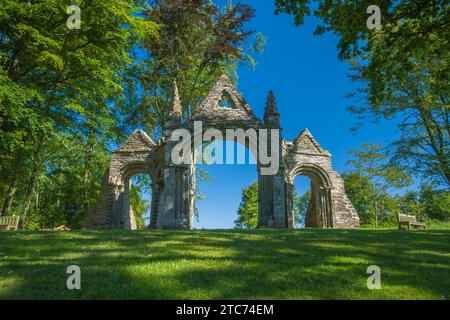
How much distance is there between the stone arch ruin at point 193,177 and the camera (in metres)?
15.7

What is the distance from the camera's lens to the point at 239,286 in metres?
4.75

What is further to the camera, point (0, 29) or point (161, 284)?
point (0, 29)

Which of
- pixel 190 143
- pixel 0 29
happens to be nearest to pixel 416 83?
pixel 190 143

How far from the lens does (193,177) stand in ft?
65.8

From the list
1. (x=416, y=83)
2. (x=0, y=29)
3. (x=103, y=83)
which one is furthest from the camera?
(x=416, y=83)

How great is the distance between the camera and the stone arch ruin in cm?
1568

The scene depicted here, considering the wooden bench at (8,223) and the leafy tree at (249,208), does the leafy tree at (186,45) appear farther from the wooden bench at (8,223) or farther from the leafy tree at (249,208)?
the leafy tree at (249,208)

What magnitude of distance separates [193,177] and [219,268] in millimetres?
14542

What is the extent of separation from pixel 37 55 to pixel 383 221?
4084 centimetres

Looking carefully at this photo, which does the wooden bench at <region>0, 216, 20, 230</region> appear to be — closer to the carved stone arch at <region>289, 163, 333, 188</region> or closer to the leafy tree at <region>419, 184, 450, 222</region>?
the carved stone arch at <region>289, 163, 333, 188</region>

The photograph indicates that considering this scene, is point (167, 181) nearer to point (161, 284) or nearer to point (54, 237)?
point (54, 237)

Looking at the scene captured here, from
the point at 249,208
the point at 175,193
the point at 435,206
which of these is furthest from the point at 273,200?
the point at 435,206

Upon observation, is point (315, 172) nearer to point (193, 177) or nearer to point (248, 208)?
point (193, 177)
